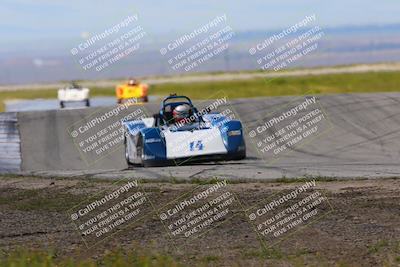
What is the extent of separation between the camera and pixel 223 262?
8.58 meters

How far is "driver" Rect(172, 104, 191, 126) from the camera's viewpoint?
18000 millimetres

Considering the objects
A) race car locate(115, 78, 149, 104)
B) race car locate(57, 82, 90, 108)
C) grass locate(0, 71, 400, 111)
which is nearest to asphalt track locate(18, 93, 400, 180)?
race car locate(115, 78, 149, 104)

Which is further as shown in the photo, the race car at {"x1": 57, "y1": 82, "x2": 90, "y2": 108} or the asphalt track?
the race car at {"x1": 57, "y1": 82, "x2": 90, "y2": 108}

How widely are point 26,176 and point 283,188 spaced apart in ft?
18.8

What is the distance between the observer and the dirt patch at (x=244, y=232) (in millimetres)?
8758

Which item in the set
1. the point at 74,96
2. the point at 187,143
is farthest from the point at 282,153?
the point at 74,96

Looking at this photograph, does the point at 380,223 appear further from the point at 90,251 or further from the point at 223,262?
the point at 90,251

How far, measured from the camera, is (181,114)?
18.0 meters

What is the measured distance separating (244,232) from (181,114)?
8228mm

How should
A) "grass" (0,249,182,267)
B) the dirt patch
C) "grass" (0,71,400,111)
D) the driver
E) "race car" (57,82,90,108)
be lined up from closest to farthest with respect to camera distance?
1. "grass" (0,249,182,267)
2. the dirt patch
3. the driver
4. "race car" (57,82,90,108)
5. "grass" (0,71,400,111)

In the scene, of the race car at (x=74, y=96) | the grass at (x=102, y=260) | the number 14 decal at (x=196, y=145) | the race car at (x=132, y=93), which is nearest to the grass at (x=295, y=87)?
the race car at (x=74, y=96)

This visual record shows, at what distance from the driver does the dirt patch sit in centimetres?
472

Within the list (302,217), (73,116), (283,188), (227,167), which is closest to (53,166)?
(73,116)

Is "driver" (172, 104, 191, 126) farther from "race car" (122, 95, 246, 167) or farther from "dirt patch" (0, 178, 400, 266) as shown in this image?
"dirt patch" (0, 178, 400, 266)
